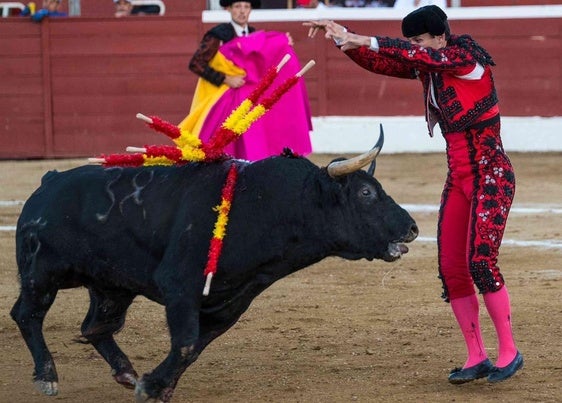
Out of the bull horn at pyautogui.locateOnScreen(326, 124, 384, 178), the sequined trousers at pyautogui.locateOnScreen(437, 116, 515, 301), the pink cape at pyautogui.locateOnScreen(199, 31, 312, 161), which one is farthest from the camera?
the pink cape at pyautogui.locateOnScreen(199, 31, 312, 161)

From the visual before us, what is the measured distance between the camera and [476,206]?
4.29 m

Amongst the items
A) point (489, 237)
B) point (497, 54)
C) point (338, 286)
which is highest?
point (489, 237)

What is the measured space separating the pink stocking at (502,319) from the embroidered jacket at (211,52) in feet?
10.7

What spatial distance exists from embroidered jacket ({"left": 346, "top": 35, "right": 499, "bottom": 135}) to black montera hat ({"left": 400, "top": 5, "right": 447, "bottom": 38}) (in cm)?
7

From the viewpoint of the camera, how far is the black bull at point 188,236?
398 cm

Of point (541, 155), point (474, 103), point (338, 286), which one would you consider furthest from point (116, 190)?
point (541, 155)

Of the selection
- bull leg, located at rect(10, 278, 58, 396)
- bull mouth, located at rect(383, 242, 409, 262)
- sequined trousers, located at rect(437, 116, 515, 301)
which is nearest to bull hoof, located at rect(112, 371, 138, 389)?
bull leg, located at rect(10, 278, 58, 396)

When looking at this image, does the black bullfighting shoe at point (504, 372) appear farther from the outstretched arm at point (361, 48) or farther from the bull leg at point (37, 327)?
the bull leg at point (37, 327)

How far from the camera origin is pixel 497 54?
37.5ft

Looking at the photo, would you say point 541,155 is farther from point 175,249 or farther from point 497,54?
point 175,249

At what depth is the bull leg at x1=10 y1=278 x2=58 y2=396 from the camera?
4.21 meters

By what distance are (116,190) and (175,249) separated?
35 cm

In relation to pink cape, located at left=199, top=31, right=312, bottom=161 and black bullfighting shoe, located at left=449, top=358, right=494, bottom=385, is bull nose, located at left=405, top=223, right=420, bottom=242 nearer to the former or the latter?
black bullfighting shoe, located at left=449, top=358, right=494, bottom=385

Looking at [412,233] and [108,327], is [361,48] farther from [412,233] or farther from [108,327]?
[108,327]
